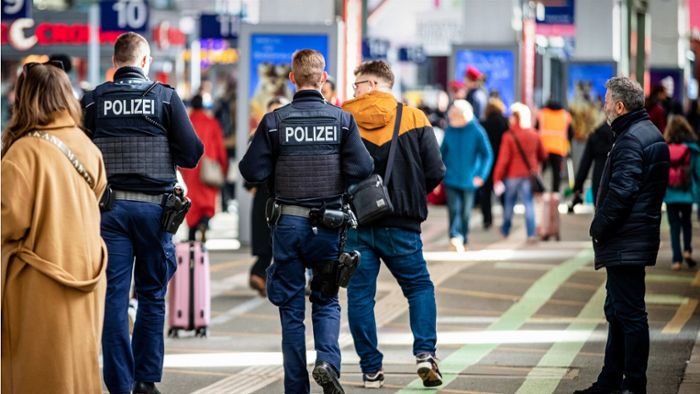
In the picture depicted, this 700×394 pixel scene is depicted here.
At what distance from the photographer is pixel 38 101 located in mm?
7008

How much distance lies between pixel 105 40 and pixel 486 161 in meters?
31.8

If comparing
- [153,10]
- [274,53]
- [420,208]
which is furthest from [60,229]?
[153,10]

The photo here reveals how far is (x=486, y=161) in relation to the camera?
62.4 ft

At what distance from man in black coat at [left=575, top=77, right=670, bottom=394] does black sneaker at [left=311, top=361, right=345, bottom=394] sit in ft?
5.35

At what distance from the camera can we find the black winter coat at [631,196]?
9.07 meters

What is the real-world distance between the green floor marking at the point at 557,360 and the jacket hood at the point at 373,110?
175 cm

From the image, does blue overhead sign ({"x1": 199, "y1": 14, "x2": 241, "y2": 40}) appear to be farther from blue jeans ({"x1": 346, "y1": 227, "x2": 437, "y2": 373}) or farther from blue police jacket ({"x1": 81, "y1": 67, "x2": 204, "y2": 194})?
blue police jacket ({"x1": 81, "y1": 67, "x2": 204, "y2": 194})

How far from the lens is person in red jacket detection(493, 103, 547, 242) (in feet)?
66.4

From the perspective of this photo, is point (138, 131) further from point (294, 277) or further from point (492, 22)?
point (492, 22)

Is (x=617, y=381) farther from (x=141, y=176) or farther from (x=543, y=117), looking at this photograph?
(x=543, y=117)

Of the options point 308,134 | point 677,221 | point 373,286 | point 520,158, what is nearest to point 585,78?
point 520,158

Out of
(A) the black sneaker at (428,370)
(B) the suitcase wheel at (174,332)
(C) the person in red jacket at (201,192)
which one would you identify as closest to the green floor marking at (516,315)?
(A) the black sneaker at (428,370)

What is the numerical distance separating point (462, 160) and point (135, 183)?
34.6 ft

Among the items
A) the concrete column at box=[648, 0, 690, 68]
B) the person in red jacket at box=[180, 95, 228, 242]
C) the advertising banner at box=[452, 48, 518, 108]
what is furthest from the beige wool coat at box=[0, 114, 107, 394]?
the concrete column at box=[648, 0, 690, 68]
